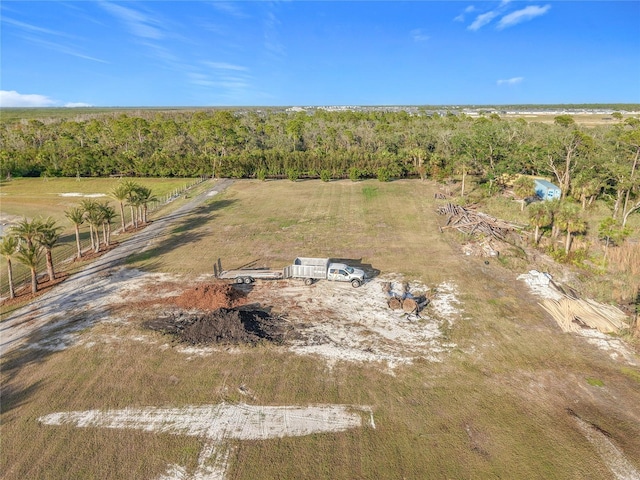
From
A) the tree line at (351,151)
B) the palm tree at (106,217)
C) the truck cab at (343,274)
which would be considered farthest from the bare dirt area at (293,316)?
the tree line at (351,151)

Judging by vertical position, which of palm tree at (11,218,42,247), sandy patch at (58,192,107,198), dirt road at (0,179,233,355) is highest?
palm tree at (11,218,42,247)

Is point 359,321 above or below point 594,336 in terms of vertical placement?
below

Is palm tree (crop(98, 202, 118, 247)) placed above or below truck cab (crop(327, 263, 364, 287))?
above

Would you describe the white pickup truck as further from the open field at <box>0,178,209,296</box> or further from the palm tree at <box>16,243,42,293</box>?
the open field at <box>0,178,209,296</box>

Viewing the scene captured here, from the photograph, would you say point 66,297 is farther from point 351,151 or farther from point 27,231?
point 351,151

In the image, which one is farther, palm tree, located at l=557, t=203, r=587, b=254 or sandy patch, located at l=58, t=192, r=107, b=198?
sandy patch, located at l=58, t=192, r=107, b=198

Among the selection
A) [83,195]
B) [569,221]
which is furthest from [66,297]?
[83,195]

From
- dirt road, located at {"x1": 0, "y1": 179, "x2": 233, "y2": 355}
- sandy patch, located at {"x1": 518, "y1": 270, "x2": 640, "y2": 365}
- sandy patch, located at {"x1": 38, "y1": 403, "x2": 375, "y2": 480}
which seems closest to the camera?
sandy patch, located at {"x1": 38, "y1": 403, "x2": 375, "y2": 480}

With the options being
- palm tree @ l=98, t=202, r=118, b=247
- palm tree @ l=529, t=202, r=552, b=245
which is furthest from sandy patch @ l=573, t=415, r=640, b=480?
palm tree @ l=98, t=202, r=118, b=247

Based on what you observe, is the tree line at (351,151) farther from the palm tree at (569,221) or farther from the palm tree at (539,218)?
the palm tree at (569,221)
